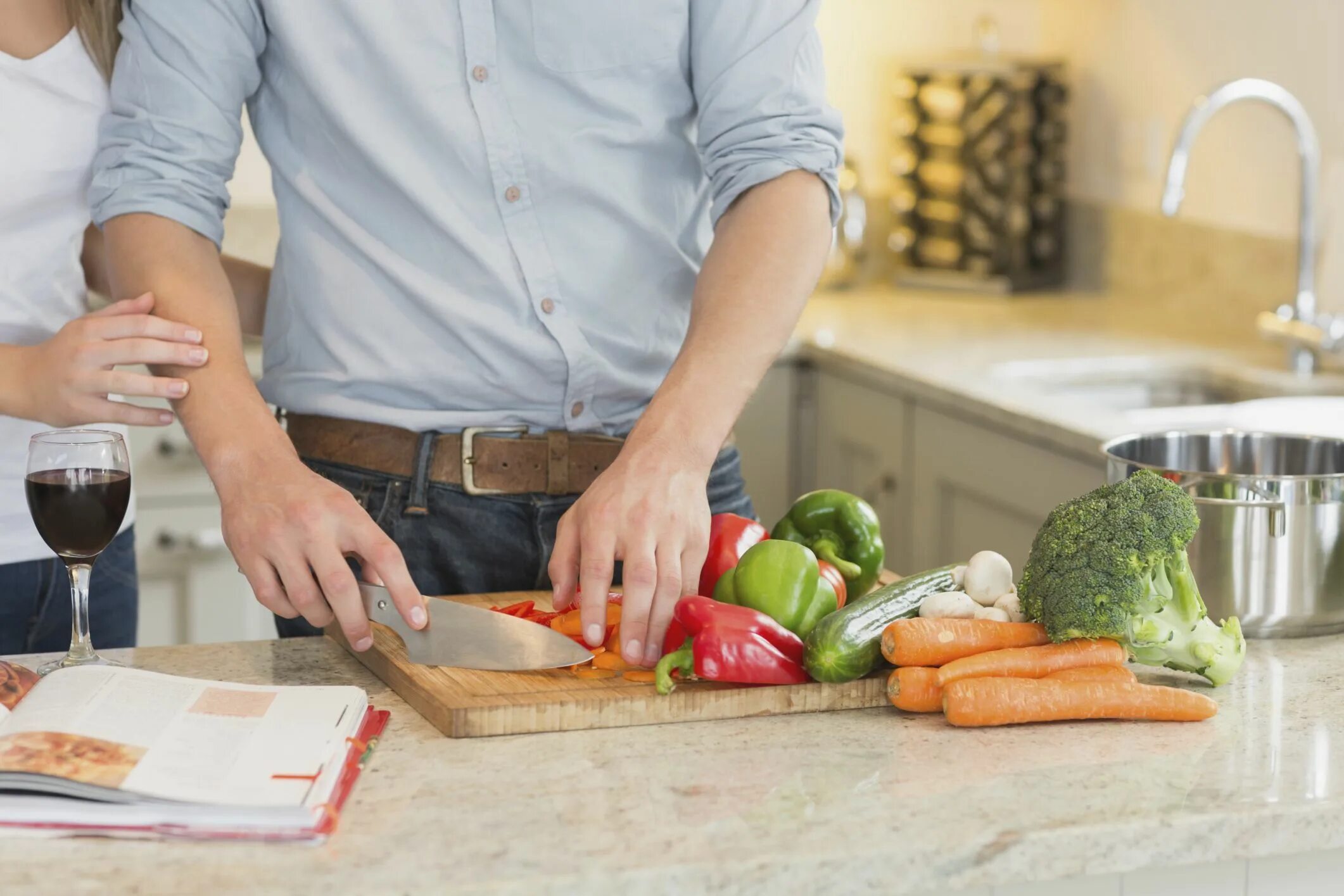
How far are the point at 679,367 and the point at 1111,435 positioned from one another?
979 millimetres

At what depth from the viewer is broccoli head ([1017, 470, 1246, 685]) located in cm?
107

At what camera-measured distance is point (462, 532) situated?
1.46 m

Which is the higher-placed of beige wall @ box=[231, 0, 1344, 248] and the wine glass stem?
beige wall @ box=[231, 0, 1344, 248]

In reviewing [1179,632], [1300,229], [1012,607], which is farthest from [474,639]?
[1300,229]

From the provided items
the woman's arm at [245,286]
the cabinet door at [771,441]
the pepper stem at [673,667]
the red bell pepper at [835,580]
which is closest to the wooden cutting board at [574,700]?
the pepper stem at [673,667]

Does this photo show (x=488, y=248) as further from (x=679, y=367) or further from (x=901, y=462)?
(x=901, y=462)

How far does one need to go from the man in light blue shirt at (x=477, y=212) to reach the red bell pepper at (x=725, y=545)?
Answer: 0.36 ft

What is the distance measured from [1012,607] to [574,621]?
333 mm

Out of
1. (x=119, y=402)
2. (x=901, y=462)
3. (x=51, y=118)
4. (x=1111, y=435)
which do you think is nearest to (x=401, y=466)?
(x=119, y=402)

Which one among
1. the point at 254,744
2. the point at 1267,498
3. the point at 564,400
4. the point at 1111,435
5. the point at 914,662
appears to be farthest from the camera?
the point at 1111,435

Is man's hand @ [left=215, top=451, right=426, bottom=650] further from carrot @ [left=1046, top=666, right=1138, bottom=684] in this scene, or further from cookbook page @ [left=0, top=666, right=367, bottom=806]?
carrot @ [left=1046, top=666, right=1138, bottom=684]

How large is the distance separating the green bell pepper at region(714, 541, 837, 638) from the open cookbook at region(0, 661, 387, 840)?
29 centimetres

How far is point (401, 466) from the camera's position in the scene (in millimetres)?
1450

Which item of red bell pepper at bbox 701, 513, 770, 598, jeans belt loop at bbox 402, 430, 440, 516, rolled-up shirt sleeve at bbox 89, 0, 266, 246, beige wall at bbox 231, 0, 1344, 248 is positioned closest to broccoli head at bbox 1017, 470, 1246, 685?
red bell pepper at bbox 701, 513, 770, 598
